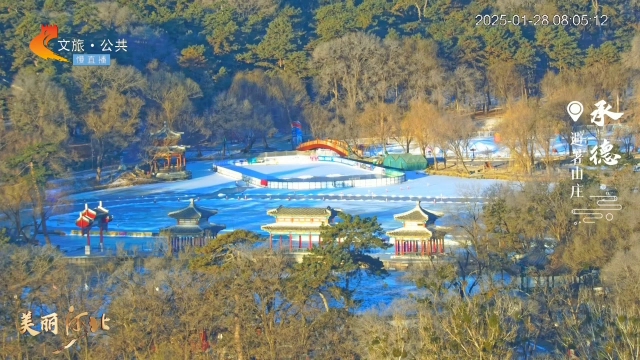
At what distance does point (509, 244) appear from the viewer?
48.4 feet

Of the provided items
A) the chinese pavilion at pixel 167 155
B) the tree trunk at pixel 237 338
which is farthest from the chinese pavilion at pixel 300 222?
the chinese pavilion at pixel 167 155

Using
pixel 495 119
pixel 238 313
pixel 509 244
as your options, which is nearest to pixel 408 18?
pixel 495 119

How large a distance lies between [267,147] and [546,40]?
11107mm

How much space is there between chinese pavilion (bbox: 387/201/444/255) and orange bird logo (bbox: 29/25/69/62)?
59.0ft

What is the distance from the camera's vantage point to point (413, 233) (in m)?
17.0

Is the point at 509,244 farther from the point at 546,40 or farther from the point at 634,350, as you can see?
the point at 546,40

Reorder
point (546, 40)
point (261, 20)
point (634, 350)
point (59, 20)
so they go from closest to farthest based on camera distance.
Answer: point (634, 350) < point (59, 20) < point (546, 40) < point (261, 20)

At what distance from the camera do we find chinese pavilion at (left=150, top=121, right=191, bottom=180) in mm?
29062

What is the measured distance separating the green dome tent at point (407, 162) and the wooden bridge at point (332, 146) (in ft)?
9.75

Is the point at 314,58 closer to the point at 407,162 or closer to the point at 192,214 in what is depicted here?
the point at 407,162

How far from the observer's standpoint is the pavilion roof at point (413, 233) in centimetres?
1684

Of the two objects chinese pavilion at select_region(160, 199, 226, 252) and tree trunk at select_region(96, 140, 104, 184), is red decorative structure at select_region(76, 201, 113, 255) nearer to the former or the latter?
chinese pavilion at select_region(160, 199, 226, 252)

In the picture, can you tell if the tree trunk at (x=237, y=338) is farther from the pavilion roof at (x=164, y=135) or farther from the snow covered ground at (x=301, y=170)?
the pavilion roof at (x=164, y=135)

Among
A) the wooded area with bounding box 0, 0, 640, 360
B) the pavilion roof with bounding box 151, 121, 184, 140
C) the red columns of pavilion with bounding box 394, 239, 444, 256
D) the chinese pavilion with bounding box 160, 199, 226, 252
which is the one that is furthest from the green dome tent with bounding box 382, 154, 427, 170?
the red columns of pavilion with bounding box 394, 239, 444, 256
